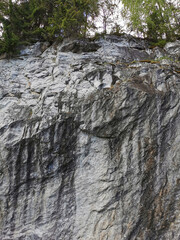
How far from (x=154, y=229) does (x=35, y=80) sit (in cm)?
833

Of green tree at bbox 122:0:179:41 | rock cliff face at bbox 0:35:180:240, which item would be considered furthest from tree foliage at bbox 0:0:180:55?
rock cliff face at bbox 0:35:180:240

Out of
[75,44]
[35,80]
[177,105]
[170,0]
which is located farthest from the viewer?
[170,0]

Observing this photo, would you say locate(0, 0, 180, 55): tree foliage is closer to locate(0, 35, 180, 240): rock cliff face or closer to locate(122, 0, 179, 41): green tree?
locate(122, 0, 179, 41): green tree

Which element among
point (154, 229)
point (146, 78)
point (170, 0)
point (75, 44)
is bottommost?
point (154, 229)

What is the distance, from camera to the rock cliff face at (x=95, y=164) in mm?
7531

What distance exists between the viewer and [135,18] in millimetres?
12578

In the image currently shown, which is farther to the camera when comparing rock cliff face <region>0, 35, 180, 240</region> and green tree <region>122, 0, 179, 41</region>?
green tree <region>122, 0, 179, 41</region>

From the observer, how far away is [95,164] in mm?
7895

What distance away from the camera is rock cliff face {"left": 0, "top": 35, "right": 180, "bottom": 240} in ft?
24.7

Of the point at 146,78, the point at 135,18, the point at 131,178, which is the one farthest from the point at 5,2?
the point at 131,178

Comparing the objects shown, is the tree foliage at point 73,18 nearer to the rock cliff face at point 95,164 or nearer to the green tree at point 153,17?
the green tree at point 153,17

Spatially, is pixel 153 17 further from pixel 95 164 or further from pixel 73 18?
pixel 95 164

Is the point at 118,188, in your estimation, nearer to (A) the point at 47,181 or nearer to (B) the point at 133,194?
(B) the point at 133,194

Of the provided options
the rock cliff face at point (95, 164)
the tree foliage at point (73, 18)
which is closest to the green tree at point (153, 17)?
the tree foliage at point (73, 18)
